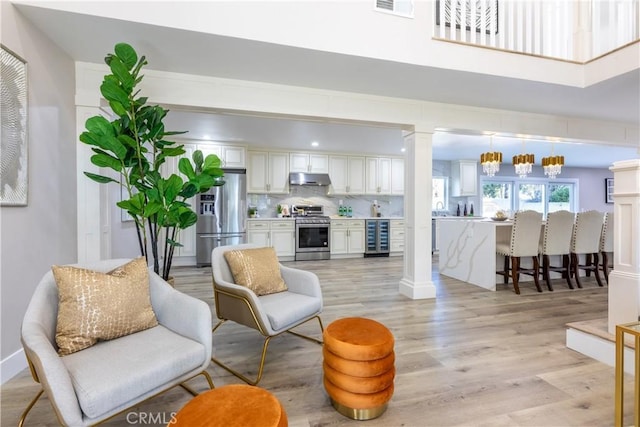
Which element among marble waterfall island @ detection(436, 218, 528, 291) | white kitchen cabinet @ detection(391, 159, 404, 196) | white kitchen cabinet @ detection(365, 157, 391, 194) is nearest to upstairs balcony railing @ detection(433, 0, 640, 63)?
marble waterfall island @ detection(436, 218, 528, 291)

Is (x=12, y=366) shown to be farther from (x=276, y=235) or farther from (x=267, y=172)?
(x=267, y=172)

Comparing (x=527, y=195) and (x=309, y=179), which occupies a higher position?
(x=309, y=179)

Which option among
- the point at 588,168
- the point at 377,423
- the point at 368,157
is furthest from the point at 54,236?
the point at 588,168

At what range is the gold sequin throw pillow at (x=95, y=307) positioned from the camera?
1418 mm

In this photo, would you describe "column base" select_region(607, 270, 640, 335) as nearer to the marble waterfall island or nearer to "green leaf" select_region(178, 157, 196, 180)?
the marble waterfall island

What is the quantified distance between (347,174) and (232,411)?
20.3 ft

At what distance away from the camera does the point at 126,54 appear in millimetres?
2010

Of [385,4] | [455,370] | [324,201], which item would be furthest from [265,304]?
[324,201]

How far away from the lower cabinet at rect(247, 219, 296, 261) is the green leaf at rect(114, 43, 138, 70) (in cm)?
418

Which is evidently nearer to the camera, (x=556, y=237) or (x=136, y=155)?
(x=136, y=155)

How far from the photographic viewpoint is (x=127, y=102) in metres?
2.06

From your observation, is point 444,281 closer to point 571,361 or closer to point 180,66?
point 571,361

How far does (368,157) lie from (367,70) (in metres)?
4.34

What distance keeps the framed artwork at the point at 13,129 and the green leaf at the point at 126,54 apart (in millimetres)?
589
